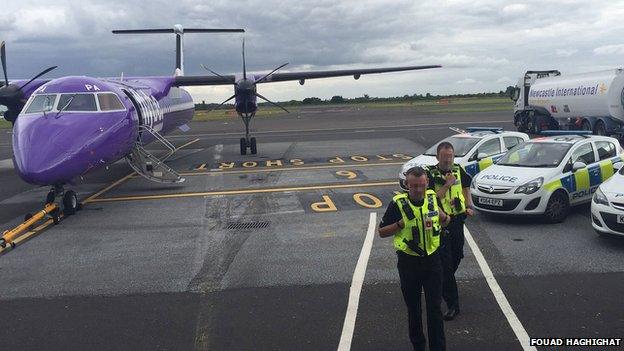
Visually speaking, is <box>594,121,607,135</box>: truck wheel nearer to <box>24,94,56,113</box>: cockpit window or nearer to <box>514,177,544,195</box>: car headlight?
A: <box>514,177,544,195</box>: car headlight

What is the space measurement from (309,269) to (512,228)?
4509mm

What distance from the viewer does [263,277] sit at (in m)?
7.77

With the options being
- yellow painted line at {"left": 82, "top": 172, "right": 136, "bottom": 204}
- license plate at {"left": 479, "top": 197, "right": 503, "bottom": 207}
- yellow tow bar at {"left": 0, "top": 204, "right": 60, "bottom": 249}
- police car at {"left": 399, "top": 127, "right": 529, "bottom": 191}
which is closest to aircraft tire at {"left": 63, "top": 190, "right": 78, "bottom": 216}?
yellow tow bar at {"left": 0, "top": 204, "right": 60, "bottom": 249}

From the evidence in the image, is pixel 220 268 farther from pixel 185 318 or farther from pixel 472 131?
pixel 472 131

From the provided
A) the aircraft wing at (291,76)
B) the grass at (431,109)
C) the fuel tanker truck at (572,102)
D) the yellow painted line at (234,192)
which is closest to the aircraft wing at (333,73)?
the aircraft wing at (291,76)

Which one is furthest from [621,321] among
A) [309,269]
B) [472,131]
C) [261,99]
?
[261,99]

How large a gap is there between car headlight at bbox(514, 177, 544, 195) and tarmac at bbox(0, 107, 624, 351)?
69 centimetres

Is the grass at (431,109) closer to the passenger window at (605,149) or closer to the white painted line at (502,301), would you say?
the passenger window at (605,149)

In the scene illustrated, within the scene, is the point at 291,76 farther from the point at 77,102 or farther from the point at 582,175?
the point at 582,175

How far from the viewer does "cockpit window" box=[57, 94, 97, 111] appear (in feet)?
42.4

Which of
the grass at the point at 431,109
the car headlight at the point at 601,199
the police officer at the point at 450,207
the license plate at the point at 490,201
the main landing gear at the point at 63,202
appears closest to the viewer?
the police officer at the point at 450,207

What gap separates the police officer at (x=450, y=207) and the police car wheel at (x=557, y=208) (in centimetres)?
510

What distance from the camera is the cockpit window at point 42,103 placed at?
12.6 meters

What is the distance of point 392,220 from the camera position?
4922 millimetres
